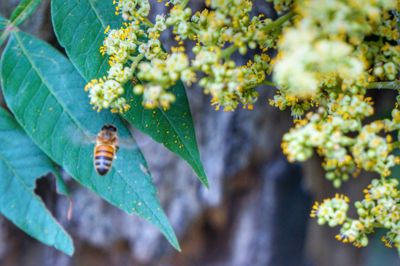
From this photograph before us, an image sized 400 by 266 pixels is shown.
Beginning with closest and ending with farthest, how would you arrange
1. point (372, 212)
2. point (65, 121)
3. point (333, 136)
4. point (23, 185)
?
1. point (333, 136)
2. point (372, 212)
3. point (65, 121)
4. point (23, 185)

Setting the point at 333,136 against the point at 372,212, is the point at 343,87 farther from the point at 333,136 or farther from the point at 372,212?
the point at 372,212

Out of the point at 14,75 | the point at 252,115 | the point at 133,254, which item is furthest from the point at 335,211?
the point at 133,254

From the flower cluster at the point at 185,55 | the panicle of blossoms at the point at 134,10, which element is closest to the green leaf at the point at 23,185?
the flower cluster at the point at 185,55

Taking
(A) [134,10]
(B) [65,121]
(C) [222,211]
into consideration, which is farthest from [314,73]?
(C) [222,211]

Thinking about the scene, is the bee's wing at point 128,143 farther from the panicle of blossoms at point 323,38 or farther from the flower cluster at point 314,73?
the panicle of blossoms at point 323,38

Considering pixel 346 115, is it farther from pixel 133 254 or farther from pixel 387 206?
pixel 133 254

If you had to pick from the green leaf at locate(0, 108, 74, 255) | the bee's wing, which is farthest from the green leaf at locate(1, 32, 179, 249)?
the green leaf at locate(0, 108, 74, 255)
